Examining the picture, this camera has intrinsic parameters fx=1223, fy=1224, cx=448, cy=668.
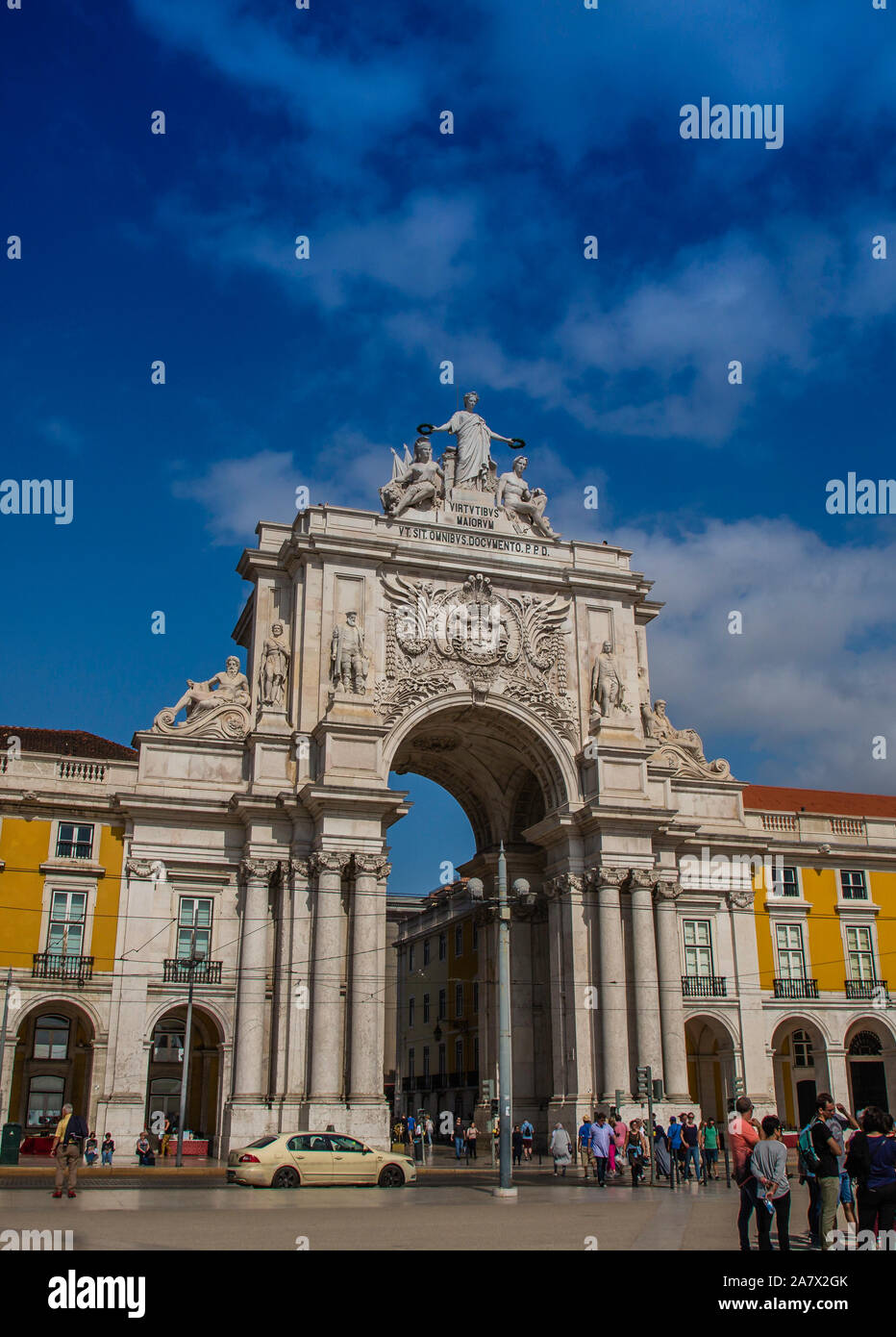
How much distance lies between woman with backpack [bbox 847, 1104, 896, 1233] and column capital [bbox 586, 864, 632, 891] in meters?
24.3

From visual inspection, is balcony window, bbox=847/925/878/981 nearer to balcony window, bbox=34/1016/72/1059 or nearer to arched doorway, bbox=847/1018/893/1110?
arched doorway, bbox=847/1018/893/1110

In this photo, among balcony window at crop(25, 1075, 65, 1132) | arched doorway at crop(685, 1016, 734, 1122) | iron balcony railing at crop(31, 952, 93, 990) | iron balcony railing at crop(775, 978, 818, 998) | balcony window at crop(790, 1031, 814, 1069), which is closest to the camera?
iron balcony railing at crop(31, 952, 93, 990)

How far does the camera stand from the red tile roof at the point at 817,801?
5147cm

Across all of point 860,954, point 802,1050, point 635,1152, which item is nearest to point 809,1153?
point 635,1152

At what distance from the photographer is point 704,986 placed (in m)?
41.3

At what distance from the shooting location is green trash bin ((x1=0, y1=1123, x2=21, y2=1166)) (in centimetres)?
2905

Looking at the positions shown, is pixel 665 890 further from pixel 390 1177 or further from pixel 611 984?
pixel 390 1177

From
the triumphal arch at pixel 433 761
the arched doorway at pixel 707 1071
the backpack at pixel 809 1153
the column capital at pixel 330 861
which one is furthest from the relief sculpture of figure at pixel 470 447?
the backpack at pixel 809 1153

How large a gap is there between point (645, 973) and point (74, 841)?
697 inches

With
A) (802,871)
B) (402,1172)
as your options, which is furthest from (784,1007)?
(402,1172)

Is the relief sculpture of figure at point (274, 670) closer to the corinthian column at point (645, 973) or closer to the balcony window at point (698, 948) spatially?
the corinthian column at point (645, 973)

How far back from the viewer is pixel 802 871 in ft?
148

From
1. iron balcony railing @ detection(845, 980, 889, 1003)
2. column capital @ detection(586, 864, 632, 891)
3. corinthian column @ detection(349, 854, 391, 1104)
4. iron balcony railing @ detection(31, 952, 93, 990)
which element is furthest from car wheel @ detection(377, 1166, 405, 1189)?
iron balcony railing @ detection(845, 980, 889, 1003)
